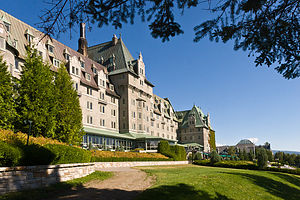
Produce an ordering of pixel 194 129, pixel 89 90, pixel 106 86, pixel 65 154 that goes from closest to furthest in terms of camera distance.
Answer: pixel 65 154, pixel 89 90, pixel 106 86, pixel 194 129

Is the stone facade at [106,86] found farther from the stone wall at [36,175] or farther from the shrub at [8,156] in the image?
the shrub at [8,156]

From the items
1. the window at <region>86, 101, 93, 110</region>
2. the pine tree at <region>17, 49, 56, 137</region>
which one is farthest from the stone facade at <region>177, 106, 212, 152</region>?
the pine tree at <region>17, 49, 56, 137</region>

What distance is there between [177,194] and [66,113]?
1811 cm

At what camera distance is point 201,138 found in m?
78.5

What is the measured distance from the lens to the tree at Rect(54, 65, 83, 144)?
25203 millimetres

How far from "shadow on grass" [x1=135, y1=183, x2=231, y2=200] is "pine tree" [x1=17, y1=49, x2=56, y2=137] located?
13932 mm

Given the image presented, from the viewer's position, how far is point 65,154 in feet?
48.6

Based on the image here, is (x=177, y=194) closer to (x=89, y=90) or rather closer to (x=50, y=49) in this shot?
(x=50, y=49)

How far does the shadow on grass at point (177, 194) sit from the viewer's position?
10.7m

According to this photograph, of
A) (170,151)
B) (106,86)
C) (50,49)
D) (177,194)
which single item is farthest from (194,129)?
(177,194)

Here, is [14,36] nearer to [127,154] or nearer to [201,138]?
[127,154]

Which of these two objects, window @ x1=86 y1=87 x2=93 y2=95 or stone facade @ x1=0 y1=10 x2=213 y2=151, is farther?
window @ x1=86 y1=87 x2=93 y2=95

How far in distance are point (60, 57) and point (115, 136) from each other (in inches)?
598

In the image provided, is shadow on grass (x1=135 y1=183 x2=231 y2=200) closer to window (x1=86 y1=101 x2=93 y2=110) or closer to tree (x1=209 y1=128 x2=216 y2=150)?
window (x1=86 y1=101 x2=93 y2=110)
